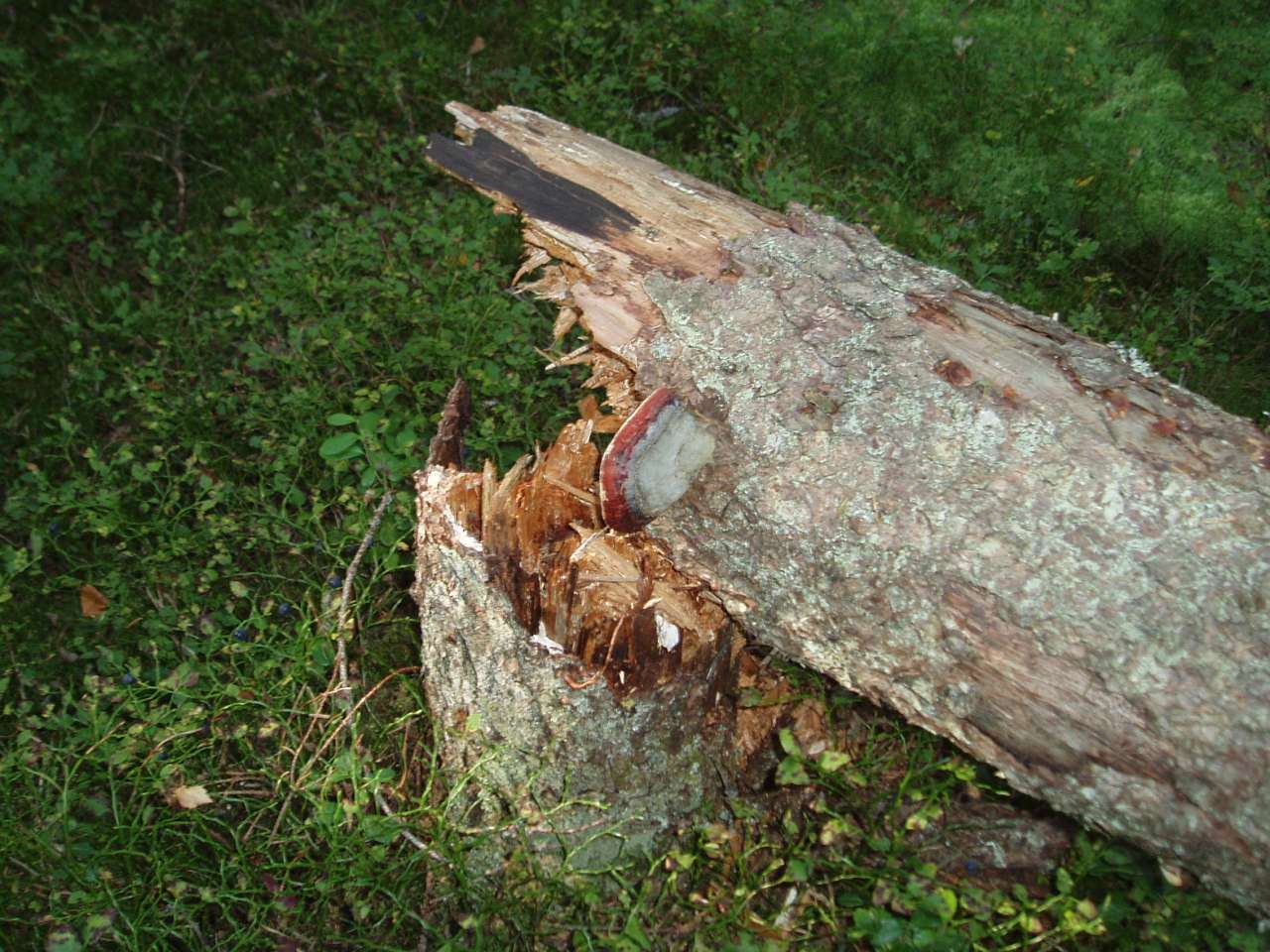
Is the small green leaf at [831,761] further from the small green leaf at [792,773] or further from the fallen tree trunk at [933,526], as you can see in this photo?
the fallen tree trunk at [933,526]

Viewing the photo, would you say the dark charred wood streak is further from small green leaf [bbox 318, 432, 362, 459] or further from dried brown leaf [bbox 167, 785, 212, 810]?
A: dried brown leaf [bbox 167, 785, 212, 810]

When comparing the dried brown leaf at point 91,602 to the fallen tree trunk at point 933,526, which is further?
the dried brown leaf at point 91,602

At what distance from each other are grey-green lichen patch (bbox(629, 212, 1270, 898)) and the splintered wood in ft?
0.46

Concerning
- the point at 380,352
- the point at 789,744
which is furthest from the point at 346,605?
the point at 789,744

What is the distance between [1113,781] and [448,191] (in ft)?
11.3

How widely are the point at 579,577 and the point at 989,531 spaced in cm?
98

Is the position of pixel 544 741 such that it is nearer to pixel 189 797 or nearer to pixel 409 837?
pixel 409 837

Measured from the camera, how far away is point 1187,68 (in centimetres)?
394

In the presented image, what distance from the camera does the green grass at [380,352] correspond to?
235 centimetres

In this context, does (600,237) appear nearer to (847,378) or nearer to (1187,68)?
(847,378)

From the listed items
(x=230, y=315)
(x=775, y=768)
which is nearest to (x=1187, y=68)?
(x=775, y=768)

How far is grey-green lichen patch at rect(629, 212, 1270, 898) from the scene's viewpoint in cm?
185

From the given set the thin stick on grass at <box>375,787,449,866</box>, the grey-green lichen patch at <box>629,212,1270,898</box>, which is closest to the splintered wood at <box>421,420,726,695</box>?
the grey-green lichen patch at <box>629,212,1270,898</box>

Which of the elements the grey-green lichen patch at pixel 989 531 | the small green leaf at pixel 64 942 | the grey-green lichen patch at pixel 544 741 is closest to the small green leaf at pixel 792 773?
the grey-green lichen patch at pixel 544 741
